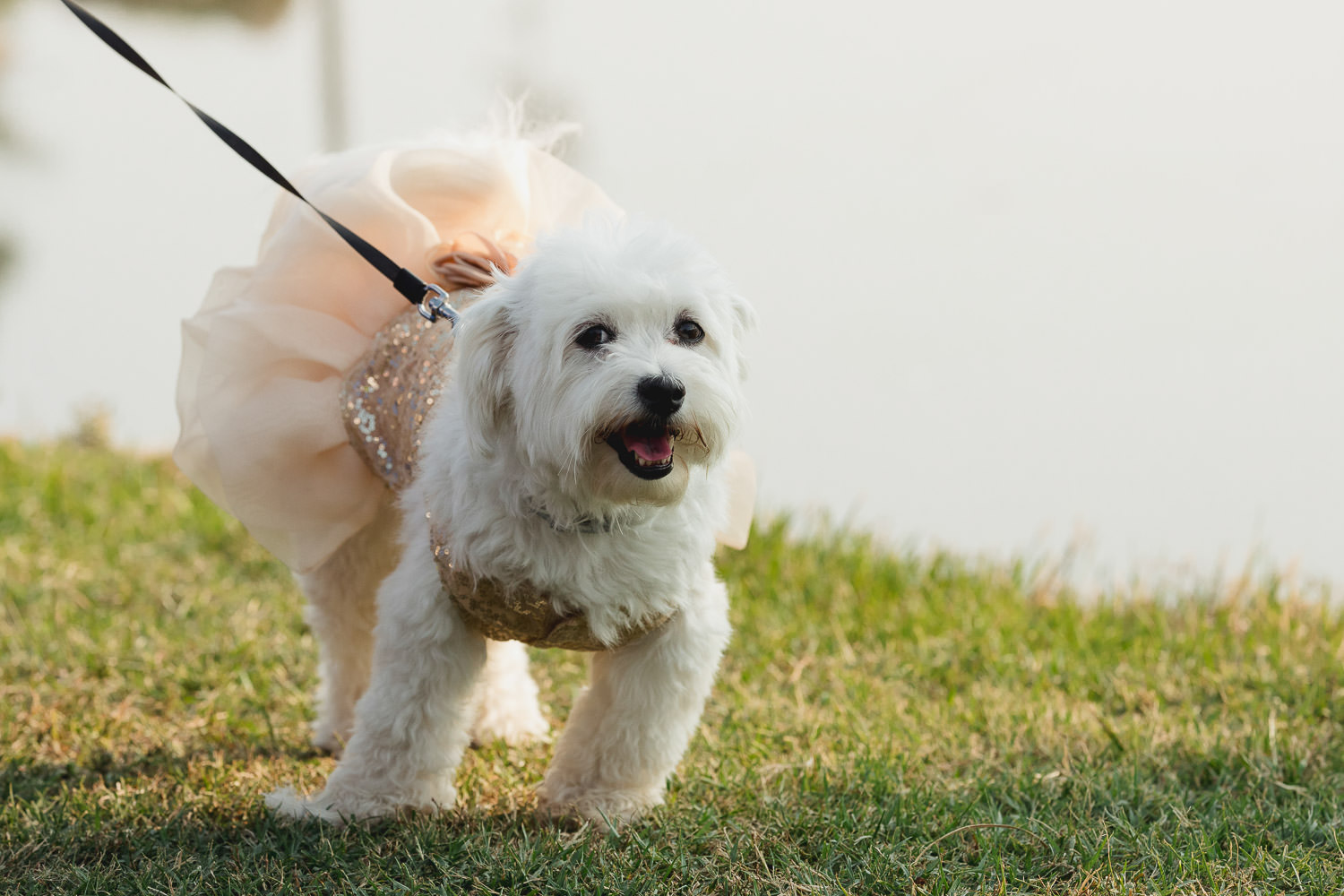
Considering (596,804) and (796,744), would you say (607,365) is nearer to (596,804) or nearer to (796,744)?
(596,804)

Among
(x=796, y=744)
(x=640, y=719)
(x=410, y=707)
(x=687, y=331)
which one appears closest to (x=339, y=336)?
(x=410, y=707)

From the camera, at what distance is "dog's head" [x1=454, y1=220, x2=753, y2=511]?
103 inches

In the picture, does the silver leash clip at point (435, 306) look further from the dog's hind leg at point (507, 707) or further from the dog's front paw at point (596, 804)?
the dog's front paw at point (596, 804)

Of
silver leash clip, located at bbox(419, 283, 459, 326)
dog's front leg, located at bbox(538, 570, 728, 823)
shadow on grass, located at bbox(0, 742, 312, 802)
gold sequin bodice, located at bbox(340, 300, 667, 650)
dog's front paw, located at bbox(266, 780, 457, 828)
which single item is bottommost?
shadow on grass, located at bbox(0, 742, 312, 802)

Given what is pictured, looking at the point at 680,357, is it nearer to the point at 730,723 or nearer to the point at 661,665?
the point at 661,665

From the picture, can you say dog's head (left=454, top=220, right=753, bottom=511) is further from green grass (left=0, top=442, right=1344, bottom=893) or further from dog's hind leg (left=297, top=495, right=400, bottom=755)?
dog's hind leg (left=297, top=495, right=400, bottom=755)

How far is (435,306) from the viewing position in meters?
3.27

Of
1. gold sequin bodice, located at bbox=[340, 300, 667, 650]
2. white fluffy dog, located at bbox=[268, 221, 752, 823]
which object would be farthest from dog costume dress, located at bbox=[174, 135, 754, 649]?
white fluffy dog, located at bbox=[268, 221, 752, 823]

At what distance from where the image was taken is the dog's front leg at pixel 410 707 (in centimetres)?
307

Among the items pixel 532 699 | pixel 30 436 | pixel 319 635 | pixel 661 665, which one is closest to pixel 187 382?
pixel 319 635

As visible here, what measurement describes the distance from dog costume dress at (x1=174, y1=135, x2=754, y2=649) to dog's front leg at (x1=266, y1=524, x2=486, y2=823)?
439 millimetres

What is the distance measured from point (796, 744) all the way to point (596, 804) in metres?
0.93

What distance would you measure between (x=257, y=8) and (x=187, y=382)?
A: 7.67 meters

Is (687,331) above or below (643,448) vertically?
above
